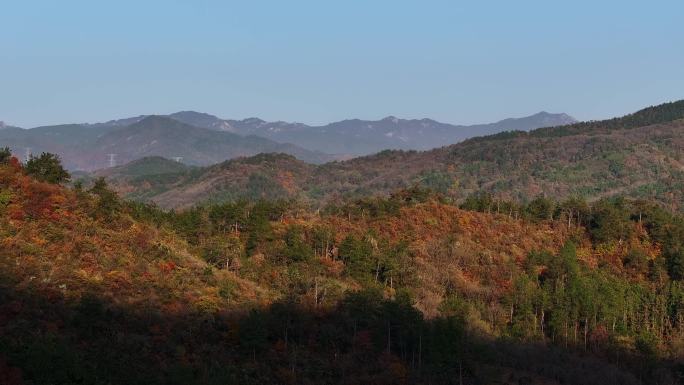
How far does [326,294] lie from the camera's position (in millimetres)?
66000

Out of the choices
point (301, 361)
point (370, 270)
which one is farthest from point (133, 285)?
point (370, 270)

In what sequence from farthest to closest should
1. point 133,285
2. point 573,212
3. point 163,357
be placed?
1. point 573,212
2. point 133,285
3. point 163,357

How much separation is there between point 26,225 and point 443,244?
5803 cm

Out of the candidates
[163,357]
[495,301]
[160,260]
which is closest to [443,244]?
[495,301]

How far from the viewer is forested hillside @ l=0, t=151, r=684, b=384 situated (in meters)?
47.5

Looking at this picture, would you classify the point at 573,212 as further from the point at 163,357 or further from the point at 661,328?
the point at 163,357

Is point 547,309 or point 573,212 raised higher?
point 573,212

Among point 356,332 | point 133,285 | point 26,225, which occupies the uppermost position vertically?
point 26,225

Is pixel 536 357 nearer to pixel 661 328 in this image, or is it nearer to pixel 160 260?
pixel 661 328

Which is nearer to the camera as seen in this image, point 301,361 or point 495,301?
point 301,361

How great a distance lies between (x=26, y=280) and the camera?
50.1 m

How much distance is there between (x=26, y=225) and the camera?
58094 mm

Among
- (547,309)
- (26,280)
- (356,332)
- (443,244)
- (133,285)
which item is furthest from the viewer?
(443,244)

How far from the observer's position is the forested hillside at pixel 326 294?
47.5m
